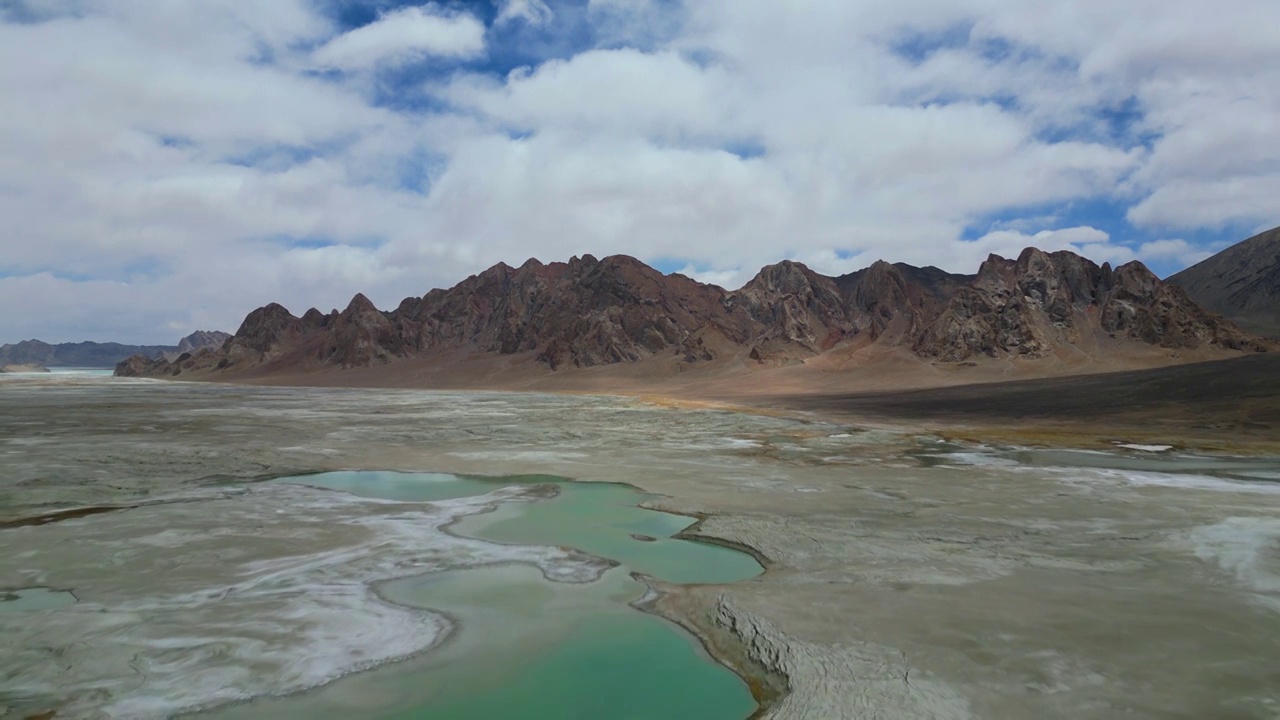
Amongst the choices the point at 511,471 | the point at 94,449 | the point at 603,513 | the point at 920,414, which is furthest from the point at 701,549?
the point at 920,414

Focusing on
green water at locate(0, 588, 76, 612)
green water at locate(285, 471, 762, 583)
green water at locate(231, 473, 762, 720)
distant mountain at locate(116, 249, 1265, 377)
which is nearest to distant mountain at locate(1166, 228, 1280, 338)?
distant mountain at locate(116, 249, 1265, 377)

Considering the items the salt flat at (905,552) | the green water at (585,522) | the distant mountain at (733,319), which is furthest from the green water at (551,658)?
the distant mountain at (733,319)

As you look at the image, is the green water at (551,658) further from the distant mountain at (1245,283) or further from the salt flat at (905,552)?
the distant mountain at (1245,283)

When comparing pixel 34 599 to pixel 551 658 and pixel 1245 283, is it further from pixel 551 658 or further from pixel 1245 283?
pixel 1245 283

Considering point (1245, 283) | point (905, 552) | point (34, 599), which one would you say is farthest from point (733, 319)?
point (34, 599)

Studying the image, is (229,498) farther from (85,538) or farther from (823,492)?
(823,492)

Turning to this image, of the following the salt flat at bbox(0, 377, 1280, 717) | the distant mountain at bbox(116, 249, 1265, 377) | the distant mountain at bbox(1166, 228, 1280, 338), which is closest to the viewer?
the salt flat at bbox(0, 377, 1280, 717)

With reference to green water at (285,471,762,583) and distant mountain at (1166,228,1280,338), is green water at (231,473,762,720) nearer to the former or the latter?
green water at (285,471,762,583)
